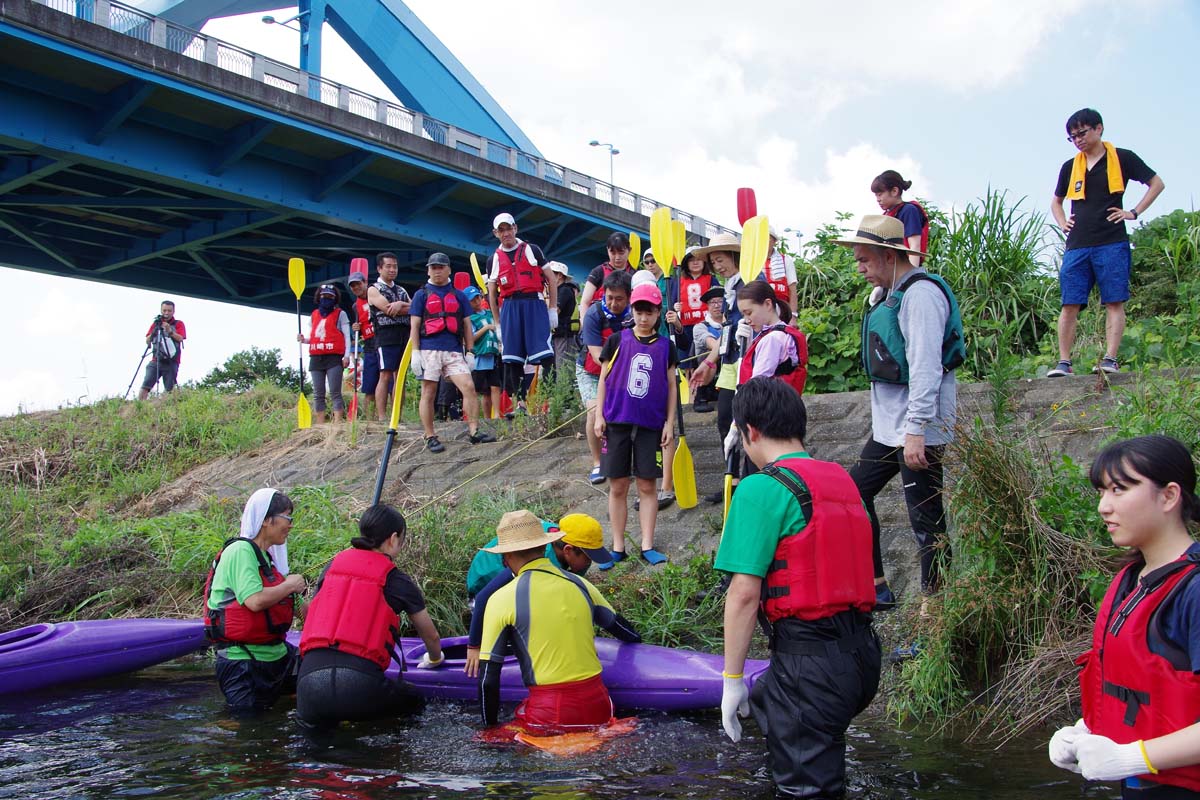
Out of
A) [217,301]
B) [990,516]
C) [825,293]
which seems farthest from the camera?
[217,301]

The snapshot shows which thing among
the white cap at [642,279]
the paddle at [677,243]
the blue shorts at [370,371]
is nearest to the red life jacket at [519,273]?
the paddle at [677,243]

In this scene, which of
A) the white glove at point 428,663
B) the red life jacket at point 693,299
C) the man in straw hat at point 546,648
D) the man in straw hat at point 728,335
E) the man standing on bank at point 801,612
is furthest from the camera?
the red life jacket at point 693,299

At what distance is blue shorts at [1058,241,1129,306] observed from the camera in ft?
20.2

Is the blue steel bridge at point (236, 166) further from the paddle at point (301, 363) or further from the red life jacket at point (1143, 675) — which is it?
the red life jacket at point (1143, 675)

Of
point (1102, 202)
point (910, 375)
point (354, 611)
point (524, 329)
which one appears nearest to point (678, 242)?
point (524, 329)

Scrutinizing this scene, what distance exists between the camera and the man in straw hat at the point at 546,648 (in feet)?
14.1

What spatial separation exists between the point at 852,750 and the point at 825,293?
664 centimetres

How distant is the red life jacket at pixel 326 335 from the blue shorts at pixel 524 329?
2.64 metres

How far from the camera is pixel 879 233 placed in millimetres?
4535

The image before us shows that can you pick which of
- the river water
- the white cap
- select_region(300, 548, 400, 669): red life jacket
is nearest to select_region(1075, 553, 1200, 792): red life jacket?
the river water

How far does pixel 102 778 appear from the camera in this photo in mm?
4023

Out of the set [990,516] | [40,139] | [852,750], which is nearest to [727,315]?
[990,516]

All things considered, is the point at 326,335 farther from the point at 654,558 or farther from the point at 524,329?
the point at 654,558

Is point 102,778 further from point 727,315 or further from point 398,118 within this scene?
point 398,118
